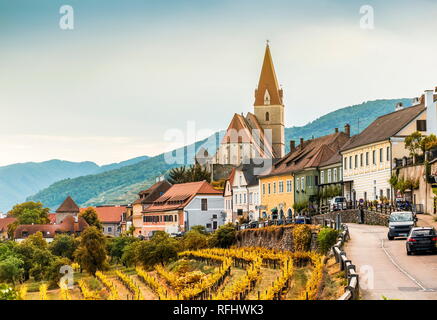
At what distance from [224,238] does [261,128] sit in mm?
109314

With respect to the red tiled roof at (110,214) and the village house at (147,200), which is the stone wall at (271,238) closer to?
the village house at (147,200)

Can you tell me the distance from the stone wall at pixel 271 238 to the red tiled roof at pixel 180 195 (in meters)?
41.7

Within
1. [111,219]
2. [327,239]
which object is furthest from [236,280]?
[111,219]

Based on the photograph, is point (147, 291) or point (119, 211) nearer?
point (147, 291)

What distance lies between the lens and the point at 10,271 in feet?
279

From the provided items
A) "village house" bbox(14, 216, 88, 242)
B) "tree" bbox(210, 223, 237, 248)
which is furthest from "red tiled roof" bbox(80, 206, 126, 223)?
"tree" bbox(210, 223, 237, 248)

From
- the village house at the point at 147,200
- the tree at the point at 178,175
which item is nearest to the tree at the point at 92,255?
the tree at the point at 178,175

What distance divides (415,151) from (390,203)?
5184 millimetres

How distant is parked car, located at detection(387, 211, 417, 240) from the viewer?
40719 mm

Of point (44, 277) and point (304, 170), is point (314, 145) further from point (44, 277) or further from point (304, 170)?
point (44, 277)

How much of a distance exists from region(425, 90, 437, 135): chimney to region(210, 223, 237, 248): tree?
17.8m

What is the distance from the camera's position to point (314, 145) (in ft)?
279

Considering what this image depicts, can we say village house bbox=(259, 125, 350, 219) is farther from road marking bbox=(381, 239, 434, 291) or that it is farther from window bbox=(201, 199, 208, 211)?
road marking bbox=(381, 239, 434, 291)

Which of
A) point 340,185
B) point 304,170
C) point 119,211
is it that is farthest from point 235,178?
point 119,211
